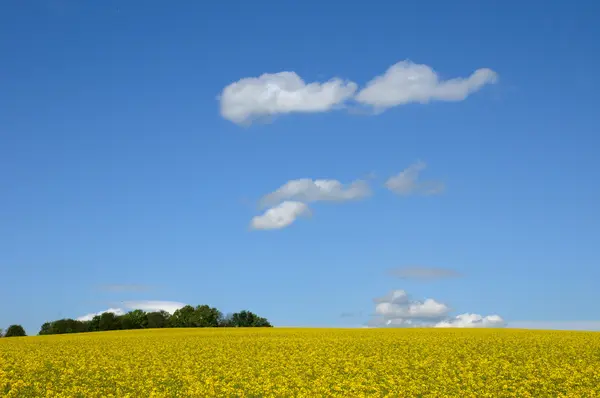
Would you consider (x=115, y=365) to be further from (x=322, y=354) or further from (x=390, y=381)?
(x=390, y=381)

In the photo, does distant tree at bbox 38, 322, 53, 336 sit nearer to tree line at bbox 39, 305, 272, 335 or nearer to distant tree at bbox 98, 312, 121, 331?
tree line at bbox 39, 305, 272, 335

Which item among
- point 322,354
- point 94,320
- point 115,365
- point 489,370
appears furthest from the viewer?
point 94,320

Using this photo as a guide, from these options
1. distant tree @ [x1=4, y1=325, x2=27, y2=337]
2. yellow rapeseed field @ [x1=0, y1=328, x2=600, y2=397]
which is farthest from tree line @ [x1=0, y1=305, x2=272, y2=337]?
yellow rapeseed field @ [x1=0, y1=328, x2=600, y2=397]

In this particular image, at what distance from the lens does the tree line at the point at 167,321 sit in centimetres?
14200

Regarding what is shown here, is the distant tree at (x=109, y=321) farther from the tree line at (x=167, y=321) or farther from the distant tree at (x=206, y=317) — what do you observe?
the distant tree at (x=206, y=317)

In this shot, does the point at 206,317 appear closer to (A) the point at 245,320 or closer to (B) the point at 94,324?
(A) the point at 245,320

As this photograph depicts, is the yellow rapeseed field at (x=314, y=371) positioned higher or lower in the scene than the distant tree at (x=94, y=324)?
lower

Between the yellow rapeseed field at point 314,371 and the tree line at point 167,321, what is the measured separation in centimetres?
10046

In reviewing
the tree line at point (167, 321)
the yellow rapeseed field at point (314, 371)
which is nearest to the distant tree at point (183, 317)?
the tree line at point (167, 321)

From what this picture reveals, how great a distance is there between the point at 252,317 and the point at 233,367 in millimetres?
117026

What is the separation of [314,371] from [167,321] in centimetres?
12932

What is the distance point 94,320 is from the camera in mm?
146750

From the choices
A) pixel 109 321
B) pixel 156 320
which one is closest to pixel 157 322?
pixel 156 320

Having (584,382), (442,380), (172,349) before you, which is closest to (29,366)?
→ (172,349)
